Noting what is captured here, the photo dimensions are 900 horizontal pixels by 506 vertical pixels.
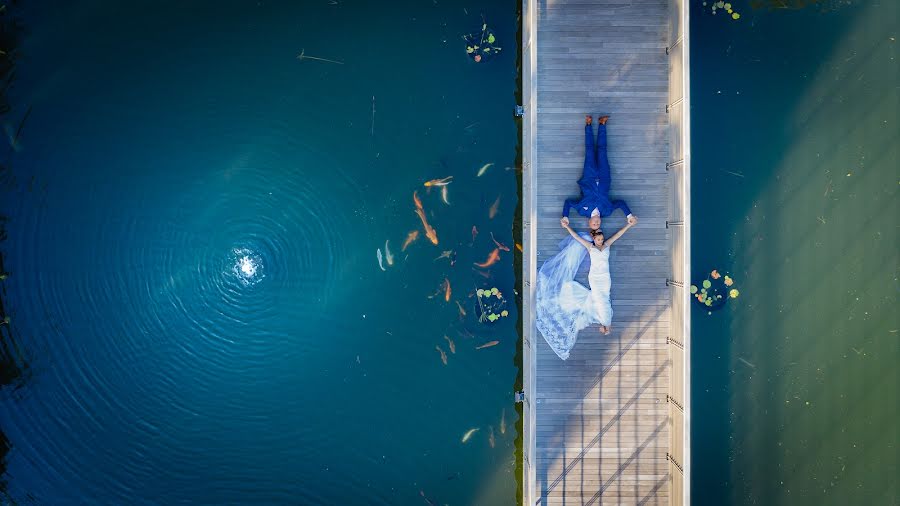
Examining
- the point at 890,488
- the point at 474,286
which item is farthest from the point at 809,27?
the point at 890,488

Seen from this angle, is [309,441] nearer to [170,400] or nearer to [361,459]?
[361,459]

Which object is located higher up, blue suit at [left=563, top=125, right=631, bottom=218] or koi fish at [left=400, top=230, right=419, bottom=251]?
blue suit at [left=563, top=125, right=631, bottom=218]

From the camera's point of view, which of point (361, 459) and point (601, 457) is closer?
point (601, 457)

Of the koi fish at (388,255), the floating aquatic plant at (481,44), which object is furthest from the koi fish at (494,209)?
the floating aquatic plant at (481,44)

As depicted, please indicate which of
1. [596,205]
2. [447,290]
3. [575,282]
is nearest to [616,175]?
[596,205]

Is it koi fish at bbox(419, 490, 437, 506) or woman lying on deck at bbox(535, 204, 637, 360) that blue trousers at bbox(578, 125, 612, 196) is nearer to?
woman lying on deck at bbox(535, 204, 637, 360)

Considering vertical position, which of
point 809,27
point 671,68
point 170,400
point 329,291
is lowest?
point 170,400

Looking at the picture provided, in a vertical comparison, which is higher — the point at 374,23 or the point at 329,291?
the point at 374,23

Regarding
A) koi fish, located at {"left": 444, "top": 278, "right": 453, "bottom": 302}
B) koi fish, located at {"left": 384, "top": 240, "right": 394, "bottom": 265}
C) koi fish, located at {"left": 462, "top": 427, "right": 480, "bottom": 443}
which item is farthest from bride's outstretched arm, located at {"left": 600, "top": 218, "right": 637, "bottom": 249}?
koi fish, located at {"left": 462, "top": 427, "right": 480, "bottom": 443}
